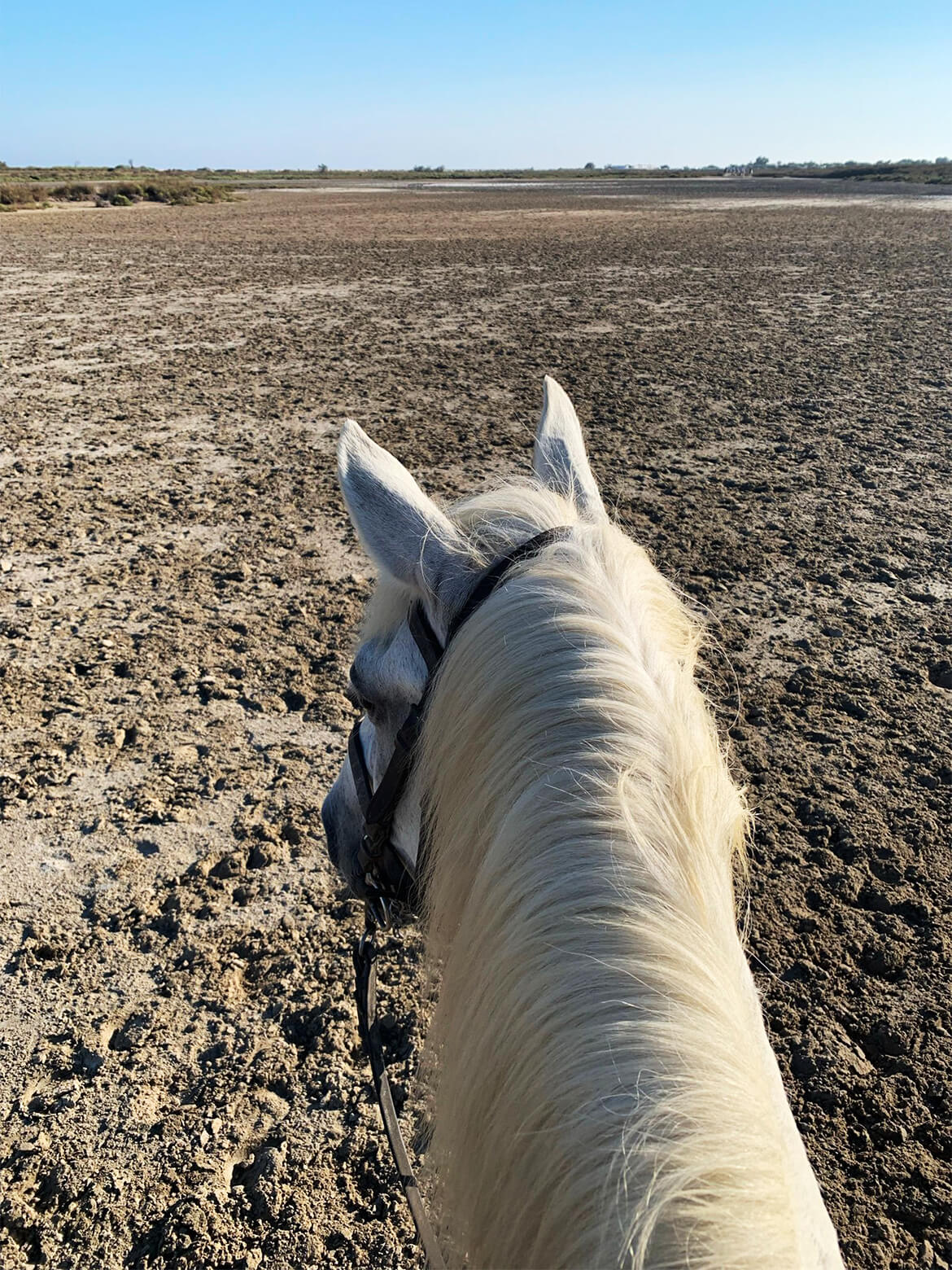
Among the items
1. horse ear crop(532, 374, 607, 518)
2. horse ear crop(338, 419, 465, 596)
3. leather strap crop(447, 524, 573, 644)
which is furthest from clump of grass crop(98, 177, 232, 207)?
leather strap crop(447, 524, 573, 644)

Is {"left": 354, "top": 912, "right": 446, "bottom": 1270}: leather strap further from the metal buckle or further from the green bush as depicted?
the green bush

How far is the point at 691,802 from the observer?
949 mm

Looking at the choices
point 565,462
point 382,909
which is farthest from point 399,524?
point 382,909

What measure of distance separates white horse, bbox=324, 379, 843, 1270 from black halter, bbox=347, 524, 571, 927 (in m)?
0.04

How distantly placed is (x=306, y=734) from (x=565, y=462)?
235 cm

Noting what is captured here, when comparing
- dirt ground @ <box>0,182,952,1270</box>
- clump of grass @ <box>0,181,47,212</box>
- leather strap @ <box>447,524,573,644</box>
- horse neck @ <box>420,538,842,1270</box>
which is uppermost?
clump of grass @ <box>0,181,47,212</box>

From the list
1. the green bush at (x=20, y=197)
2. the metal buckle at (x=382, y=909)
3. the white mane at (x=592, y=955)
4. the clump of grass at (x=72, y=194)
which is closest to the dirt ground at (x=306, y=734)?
the metal buckle at (x=382, y=909)

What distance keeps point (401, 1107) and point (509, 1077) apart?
1.53m

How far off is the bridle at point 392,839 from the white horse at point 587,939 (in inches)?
1.5

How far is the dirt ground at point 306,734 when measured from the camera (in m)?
2.07

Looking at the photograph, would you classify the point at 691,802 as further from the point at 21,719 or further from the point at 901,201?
the point at 901,201

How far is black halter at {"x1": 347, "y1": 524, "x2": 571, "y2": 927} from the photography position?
125cm

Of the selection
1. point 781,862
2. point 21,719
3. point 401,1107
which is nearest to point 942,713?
point 781,862

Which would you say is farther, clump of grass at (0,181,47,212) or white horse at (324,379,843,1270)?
clump of grass at (0,181,47,212)
